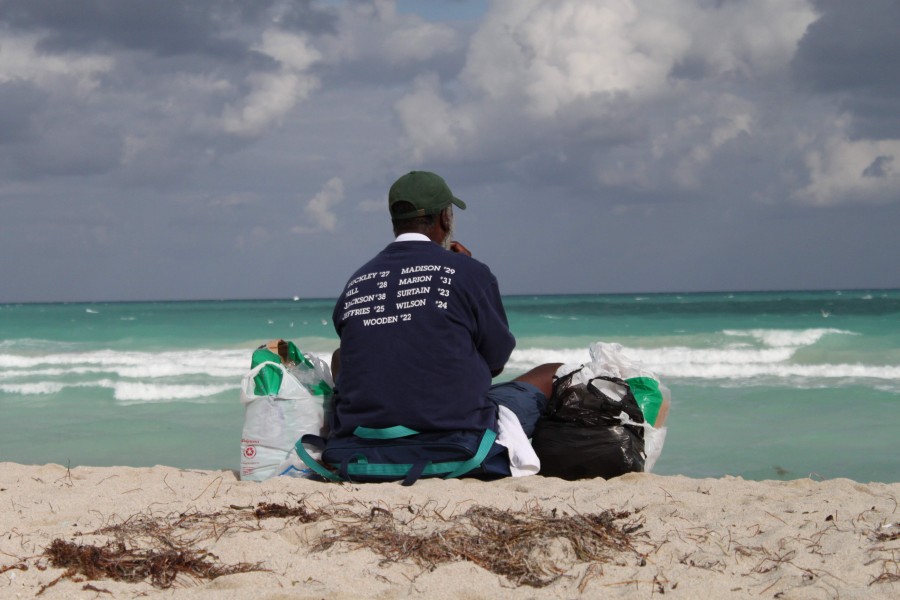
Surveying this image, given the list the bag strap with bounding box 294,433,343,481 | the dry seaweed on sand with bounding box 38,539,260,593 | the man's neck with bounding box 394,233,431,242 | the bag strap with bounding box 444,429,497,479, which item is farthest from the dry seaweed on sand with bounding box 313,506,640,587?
the man's neck with bounding box 394,233,431,242

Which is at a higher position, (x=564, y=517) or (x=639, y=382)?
(x=639, y=382)

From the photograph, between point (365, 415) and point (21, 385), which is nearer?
point (365, 415)

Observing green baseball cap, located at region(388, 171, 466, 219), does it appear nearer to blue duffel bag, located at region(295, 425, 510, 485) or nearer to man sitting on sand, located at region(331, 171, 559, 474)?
man sitting on sand, located at region(331, 171, 559, 474)

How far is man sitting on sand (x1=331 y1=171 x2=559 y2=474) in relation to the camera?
394cm

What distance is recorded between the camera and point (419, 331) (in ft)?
12.9

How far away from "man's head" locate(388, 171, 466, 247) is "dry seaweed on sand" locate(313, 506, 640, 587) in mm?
1516

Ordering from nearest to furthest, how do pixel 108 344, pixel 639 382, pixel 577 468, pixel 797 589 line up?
pixel 797 589 → pixel 577 468 → pixel 639 382 → pixel 108 344

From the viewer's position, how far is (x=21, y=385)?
453 inches

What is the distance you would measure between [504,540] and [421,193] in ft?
6.08

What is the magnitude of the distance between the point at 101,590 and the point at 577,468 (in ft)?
8.50

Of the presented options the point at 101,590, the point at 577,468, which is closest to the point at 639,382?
the point at 577,468

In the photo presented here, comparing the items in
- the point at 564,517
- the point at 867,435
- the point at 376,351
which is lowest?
the point at 867,435

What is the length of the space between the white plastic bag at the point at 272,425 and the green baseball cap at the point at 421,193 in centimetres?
105

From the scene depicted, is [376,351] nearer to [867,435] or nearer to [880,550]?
[880,550]
